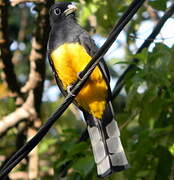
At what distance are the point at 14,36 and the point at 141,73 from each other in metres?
5.07

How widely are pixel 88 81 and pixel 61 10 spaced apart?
72 centimetres

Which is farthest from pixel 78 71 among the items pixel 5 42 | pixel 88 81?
pixel 5 42

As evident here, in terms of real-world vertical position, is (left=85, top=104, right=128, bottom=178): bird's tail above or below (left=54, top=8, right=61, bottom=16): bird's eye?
below

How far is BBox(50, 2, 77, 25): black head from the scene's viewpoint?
4621 mm

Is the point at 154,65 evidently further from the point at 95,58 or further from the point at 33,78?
the point at 33,78

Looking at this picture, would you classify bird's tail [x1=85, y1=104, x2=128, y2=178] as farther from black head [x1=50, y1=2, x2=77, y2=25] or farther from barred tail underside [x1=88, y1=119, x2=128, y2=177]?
black head [x1=50, y1=2, x2=77, y2=25]

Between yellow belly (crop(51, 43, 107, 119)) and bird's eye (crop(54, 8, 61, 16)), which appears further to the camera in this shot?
bird's eye (crop(54, 8, 61, 16))

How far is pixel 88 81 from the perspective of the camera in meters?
4.29

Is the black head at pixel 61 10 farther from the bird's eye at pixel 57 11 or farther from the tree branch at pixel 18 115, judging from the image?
the tree branch at pixel 18 115

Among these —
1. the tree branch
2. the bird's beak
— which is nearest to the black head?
the bird's beak

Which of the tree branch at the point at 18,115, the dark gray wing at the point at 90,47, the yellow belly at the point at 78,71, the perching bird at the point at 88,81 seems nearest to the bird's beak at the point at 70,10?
the perching bird at the point at 88,81

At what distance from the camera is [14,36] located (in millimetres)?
8602

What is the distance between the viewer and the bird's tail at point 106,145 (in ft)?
12.7

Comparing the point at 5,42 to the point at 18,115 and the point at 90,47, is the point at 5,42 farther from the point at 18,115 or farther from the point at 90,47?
the point at 90,47
